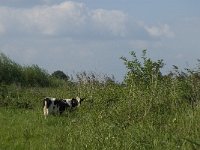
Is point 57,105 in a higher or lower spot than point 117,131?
higher

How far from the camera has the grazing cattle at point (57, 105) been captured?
57.0 feet

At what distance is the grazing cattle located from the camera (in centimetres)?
1736

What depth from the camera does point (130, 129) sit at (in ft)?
33.2

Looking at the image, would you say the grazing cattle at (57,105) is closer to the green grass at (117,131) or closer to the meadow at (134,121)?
the meadow at (134,121)

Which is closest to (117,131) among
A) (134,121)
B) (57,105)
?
(134,121)

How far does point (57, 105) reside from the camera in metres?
17.8

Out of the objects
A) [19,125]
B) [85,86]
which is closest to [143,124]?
[19,125]

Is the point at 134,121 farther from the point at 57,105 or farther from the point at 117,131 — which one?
the point at 57,105

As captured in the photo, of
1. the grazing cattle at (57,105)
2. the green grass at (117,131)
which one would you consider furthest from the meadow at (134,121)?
the grazing cattle at (57,105)

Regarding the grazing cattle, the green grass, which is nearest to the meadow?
the green grass

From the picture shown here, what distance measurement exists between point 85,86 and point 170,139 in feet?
39.2

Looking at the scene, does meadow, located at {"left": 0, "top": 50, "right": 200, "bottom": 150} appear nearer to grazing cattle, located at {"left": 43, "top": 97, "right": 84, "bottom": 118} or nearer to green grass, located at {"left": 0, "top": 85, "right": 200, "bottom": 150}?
green grass, located at {"left": 0, "top": 85, "right": 200, "bottom": 150}

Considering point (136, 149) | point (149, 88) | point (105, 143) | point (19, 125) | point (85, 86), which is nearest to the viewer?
point (136, 149)

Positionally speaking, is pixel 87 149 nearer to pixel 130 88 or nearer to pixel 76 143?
pixel 76 143
